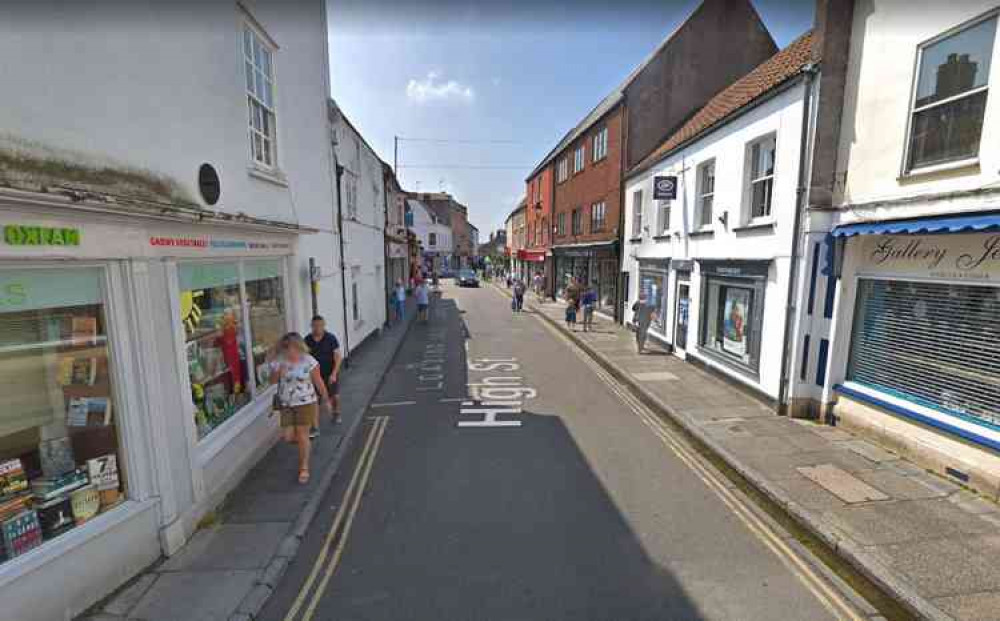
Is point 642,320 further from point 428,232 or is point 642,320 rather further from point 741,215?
point 428,232

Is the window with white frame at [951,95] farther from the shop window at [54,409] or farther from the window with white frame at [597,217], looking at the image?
the window with white frame at [597,217]

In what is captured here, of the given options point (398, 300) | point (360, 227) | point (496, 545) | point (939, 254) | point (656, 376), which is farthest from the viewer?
point (398, 300)

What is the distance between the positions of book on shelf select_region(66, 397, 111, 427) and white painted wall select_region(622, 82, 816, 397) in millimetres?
8824

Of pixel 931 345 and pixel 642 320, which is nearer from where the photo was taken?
pixel 931 345

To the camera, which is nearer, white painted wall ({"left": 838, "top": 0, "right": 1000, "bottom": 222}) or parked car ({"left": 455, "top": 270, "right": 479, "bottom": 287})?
white painted wall ({"left": 838, "top": 0, "right": 1000, "bottom": 222})

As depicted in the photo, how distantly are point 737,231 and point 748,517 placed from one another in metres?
5.84

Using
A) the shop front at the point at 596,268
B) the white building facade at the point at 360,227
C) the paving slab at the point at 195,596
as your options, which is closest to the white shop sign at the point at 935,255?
the paving slab at the point at 195,596

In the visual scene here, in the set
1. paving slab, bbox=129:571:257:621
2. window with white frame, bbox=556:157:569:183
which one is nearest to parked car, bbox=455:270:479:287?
window with white frame, bbox=556:157:569:183

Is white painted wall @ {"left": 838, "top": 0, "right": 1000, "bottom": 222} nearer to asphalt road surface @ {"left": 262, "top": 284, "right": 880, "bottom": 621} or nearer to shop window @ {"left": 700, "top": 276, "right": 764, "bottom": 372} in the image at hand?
shop window @ {"left": 700, "top": 276, "right": 764, "bottom": 372}

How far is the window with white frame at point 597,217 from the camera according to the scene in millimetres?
18219

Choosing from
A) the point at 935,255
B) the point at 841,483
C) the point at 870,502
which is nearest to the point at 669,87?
the point at 935,255

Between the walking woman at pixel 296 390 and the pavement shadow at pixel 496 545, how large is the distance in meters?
1.07

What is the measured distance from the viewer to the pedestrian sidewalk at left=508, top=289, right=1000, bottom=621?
3.47 meters

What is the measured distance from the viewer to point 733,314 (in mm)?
8977
